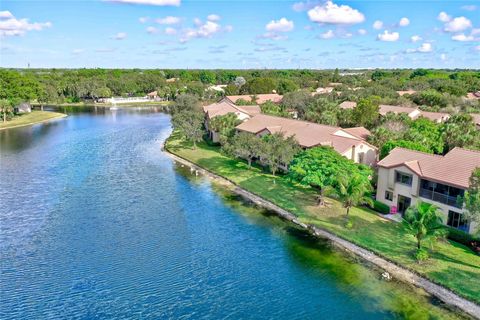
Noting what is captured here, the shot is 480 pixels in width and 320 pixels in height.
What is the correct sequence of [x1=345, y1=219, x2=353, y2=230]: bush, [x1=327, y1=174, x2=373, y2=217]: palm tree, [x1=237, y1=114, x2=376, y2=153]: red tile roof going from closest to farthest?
[x1=327, y1=174, x2=373, y2=217]: palm tree
[x1=345, y1=219, x2=353, y2=230]: bush
[x1=237, y1=114, x2=376, y2=153]: red tile roof

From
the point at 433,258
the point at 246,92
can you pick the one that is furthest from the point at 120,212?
the point at 246,92

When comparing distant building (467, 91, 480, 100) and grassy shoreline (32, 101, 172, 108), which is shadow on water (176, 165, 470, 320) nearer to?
distant building (467, 91, 480, 100)

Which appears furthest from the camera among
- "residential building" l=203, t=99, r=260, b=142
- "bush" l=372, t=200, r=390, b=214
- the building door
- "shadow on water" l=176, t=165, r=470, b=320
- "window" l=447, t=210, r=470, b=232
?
"residential building" l=203, t=99, r=260, b=142

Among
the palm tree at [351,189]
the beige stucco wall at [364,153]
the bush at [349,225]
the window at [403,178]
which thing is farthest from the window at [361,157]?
the bush at [349,225]

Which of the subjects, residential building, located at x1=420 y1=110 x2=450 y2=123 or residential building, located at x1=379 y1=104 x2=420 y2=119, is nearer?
residential building, located at x1=420 y1=110 x2=450 y2=123

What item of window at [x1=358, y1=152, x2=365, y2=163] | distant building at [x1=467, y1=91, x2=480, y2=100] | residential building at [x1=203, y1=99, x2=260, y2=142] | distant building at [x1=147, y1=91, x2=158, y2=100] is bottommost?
window at [x1=358, y1=152, x2=365, y2=163]

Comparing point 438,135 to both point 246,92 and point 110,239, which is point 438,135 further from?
point 246,92

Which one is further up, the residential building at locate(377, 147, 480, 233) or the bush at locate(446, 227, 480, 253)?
the residential building at locate(377, 147, 480, 233)

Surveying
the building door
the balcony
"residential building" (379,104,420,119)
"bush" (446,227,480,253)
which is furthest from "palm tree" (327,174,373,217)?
"residential building" (379,104,420,119)
